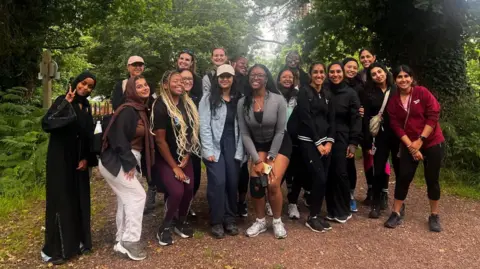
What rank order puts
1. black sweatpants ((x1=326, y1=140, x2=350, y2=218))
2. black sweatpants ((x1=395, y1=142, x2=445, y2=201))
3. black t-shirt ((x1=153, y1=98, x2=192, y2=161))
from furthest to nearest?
black sweatpants ((x1=326, y1=140, x2=350, y2=218)), black sweatpants ((x1=395, y1=142, x2=445, y2=201)), black t-shirt ((x1=153, y1=98, x2=192, y2=161))

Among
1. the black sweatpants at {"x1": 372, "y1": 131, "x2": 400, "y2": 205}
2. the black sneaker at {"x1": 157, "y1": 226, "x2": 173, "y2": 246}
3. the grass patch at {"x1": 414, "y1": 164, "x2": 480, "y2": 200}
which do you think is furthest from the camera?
the grass patch at {"x1": 414, "y1": 164, "x2": 480, "y2": 200}

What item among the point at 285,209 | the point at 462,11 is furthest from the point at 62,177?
the point at 462,11

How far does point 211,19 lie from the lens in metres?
21.9

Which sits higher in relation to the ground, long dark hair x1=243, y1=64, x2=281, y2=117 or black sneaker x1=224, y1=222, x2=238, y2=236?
long dark hair x1=243, y1=64, x2=281, y2=117

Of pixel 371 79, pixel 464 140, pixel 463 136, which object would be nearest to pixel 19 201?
pixel 371 79

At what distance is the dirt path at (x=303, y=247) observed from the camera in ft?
13.1

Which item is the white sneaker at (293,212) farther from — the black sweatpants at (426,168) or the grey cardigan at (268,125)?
the black sweatpants at (426,168)

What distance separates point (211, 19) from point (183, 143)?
746 inches

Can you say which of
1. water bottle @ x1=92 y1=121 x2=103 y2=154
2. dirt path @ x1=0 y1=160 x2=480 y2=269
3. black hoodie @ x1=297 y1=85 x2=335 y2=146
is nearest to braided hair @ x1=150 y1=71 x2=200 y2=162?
water bottle @ x1=92 y1=121 x2=103 y2=154

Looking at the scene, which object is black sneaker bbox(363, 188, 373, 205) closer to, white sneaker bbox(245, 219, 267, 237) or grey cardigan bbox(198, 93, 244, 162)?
white sneaker bbox(245, 219, 267, 237)

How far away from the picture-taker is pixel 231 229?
4.70 metres

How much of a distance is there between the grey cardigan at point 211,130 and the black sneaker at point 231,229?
0.87 meters

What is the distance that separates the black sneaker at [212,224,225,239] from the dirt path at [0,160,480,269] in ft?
0.27

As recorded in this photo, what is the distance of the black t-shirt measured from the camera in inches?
166
